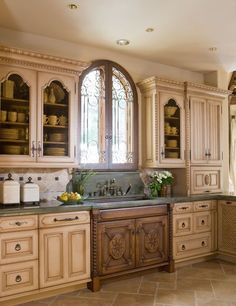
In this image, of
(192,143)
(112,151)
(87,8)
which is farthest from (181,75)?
(87,8)

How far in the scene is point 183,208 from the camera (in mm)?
4066

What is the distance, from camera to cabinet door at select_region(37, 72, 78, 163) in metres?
3.35

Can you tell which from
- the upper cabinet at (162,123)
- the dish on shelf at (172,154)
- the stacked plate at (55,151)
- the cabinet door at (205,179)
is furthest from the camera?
the cabinet door at (205,179)

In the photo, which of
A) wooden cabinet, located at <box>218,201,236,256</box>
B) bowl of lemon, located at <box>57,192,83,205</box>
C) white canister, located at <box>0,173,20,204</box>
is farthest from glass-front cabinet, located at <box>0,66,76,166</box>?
wooden cabinet, located at <box>218,201,236,256</box>

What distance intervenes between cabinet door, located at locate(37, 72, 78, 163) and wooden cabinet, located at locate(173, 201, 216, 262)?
1592 mm

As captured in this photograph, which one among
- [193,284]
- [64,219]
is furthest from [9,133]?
[193,284]

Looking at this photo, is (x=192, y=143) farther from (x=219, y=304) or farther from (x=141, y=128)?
(x=219, y=304)

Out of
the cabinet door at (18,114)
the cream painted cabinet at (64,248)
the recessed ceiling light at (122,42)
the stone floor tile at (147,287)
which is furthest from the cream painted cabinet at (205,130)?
the cabinet door at (18,114)

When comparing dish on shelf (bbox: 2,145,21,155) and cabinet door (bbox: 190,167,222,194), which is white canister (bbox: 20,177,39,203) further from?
cabinet door (bbox: 190,167,222,194)

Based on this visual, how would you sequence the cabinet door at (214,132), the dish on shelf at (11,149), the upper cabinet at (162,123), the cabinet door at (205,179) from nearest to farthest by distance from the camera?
the dish on shelf at (11,149), the upper cabinet at (162,123), the cabinet door at (205,179), the cabinet door at (214,132)

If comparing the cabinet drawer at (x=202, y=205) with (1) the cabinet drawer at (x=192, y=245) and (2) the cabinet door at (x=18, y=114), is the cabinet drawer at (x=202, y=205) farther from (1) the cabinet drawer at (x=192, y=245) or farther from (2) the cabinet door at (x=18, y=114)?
(2) the cabinet door at (x=18, y=114)

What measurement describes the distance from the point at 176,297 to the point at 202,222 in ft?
4.48

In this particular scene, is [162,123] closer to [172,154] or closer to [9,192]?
[172,154]

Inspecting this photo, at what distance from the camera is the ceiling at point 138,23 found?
9.74ft
